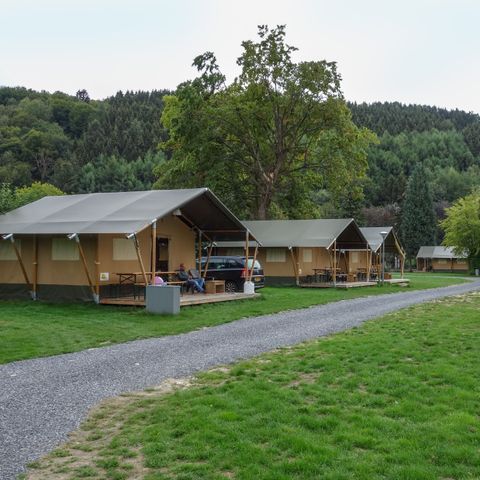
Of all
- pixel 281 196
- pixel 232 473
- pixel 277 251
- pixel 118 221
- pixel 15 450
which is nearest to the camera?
pixel 232 473

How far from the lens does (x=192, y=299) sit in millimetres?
18312

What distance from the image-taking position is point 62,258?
18.8 meters

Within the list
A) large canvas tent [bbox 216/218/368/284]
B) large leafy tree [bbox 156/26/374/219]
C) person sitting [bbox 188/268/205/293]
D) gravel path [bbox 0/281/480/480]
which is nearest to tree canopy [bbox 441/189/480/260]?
large leafy tree [bbox 156/26/374/219]

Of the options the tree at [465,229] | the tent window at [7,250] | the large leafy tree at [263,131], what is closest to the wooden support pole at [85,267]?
the tent window at [7,250]

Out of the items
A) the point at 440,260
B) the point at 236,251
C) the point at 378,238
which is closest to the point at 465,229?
the point at 440,260

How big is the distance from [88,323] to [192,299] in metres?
4.69

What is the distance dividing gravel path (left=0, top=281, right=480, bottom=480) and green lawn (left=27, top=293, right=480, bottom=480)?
0.32m

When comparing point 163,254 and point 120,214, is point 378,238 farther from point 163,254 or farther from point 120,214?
point 120,214

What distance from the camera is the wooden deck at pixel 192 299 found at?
57.1ft

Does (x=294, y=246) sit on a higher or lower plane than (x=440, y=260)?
higher

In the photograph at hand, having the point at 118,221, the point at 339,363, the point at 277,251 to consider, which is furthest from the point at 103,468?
the point at 277,251

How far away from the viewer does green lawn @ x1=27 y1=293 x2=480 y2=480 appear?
4719 mm

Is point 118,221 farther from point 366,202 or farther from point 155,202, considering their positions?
point 366,202

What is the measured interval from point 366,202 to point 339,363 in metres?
87.7
